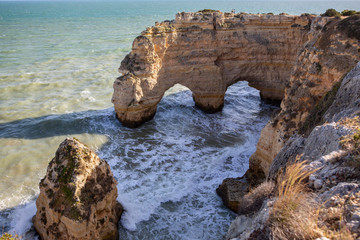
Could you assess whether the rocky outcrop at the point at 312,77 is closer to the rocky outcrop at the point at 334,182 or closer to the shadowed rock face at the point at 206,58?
the rocky outcrop at the point at 334,182

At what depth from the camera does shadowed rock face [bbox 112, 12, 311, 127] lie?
18.5 meters

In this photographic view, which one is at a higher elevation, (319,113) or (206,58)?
(319,113)

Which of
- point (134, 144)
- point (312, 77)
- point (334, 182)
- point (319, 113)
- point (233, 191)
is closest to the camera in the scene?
point (334, 182)

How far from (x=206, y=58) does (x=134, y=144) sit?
8.20m

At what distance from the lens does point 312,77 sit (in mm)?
10586

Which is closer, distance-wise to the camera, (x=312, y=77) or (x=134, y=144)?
(x=312, y=77)

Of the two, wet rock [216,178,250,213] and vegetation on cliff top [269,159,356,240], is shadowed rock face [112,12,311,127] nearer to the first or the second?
wet rock [216,178,250,213]

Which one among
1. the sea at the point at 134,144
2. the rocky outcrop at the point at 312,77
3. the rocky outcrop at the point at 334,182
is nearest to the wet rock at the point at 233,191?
the sea at the point at 134,144

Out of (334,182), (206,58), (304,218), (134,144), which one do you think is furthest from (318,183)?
(206,58)

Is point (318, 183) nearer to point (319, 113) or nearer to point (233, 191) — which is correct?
point (319, 113)

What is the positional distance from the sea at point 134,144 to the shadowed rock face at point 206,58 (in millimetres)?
1688

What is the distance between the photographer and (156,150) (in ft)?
53.4

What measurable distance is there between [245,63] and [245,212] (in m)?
16.8

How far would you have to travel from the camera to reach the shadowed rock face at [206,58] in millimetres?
18484
